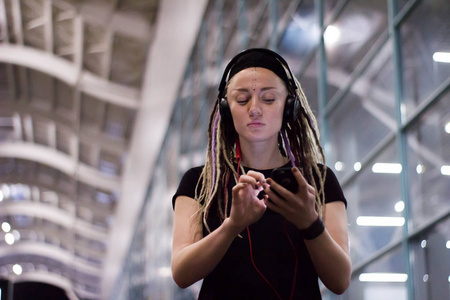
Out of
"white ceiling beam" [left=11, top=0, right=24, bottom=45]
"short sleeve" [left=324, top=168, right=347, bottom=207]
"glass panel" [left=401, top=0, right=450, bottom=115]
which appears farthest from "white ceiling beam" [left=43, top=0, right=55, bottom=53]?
"short sleeve" [left=324, top=168, right=347, bottom=207]

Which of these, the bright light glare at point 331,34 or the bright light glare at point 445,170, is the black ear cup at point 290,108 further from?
the bright light glare at point 331,34

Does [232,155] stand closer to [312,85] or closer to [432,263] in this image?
[432,263]

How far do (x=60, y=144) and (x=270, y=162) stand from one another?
29631 mm

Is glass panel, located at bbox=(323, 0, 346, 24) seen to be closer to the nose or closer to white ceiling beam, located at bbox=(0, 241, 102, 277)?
the nose

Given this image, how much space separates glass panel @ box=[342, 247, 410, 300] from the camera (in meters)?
4.96

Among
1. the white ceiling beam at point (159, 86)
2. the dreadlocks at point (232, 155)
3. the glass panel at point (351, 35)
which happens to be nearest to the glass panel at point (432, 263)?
the glass panel at point (351, 35)

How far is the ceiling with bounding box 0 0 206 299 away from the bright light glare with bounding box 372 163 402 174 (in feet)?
28.1

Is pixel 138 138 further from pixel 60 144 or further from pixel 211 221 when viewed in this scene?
pixel 211 221

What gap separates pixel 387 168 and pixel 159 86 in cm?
1469

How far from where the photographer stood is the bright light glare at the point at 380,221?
16.7ft

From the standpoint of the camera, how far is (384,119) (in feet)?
17.9

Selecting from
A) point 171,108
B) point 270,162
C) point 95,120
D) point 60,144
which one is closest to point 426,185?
point 270,162

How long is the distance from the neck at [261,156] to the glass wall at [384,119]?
2.40m

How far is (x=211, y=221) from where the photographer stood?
84.4 inches
